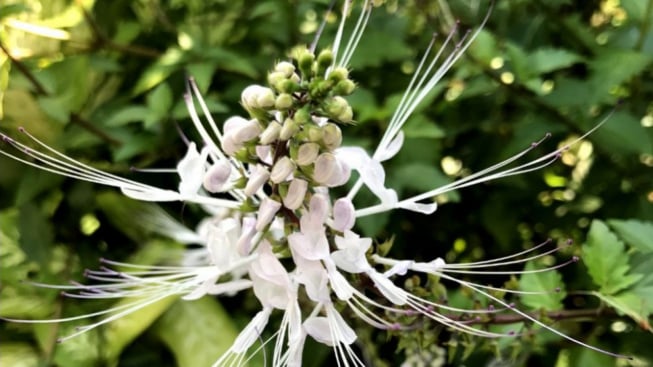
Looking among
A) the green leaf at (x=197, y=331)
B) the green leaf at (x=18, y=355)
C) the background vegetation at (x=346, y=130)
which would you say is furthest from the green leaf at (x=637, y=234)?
the green leaf at (x=18, y=355)

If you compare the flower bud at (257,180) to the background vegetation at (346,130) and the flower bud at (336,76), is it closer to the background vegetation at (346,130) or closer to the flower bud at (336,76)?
the flower bud at (336,76)

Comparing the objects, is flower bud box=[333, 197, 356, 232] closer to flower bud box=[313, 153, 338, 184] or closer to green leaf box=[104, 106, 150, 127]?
flower bud box=[313, 153, 338, 184]

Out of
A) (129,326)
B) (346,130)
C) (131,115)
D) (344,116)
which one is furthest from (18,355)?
(344,116)

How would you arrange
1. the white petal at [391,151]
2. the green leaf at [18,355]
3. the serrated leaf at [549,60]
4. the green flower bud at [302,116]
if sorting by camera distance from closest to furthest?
the green flower bud at [302,116] < the white petal at [391,151] < the serrated leaf at [549,60] < the green leaf at [18,355]

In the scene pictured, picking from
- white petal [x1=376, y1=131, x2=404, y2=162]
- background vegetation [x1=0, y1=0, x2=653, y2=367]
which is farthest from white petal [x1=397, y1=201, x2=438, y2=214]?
background vegetation [x1=0, y1=0, x2=653, y2=367]

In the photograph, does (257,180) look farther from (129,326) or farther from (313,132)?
(129,326)
